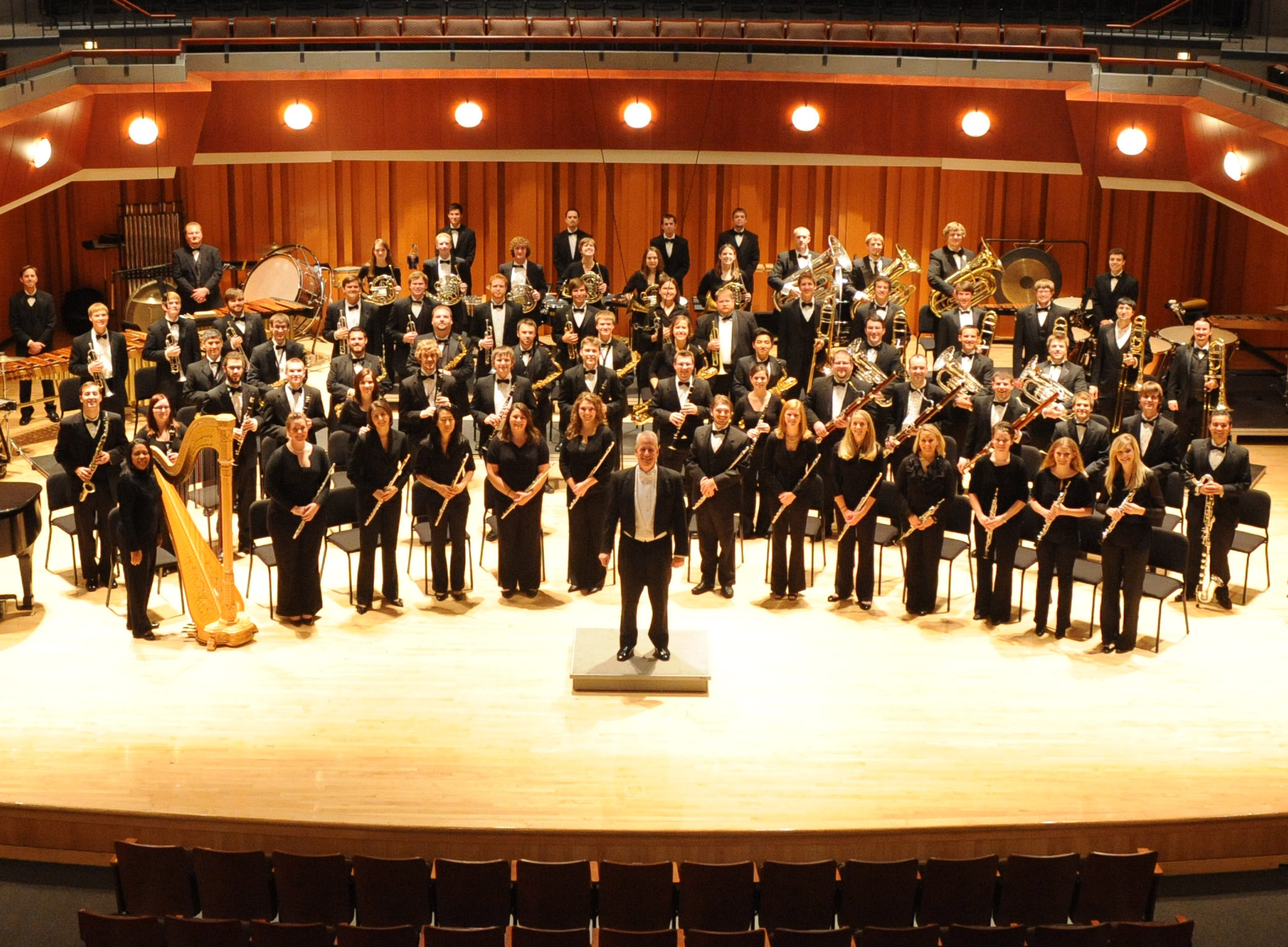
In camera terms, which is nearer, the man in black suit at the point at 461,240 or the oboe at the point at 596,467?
the oboe at the point at 596,467

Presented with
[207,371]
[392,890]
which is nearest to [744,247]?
[207,371]

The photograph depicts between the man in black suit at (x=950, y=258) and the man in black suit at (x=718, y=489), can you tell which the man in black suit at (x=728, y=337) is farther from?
the man in black suit at (x=950, y=258)

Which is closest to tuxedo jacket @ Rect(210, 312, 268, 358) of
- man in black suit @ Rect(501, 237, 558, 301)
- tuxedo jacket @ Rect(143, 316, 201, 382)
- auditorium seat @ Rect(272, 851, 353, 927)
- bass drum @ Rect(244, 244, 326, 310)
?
tuxedo jacket @ Rect(143, 316, 201, 382)

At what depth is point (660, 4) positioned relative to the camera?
45.1 feet

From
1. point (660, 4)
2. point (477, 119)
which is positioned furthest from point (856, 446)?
point (660, 4)

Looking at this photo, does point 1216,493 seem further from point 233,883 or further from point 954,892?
point 233,883

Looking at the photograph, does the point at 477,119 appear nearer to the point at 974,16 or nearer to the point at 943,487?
the point at 974,16

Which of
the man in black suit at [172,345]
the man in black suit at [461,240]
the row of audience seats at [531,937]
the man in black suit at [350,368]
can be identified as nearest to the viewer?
the row of audience seats at [531,937]

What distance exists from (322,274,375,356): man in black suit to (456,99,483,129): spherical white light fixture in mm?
2923

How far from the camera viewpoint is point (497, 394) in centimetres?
919

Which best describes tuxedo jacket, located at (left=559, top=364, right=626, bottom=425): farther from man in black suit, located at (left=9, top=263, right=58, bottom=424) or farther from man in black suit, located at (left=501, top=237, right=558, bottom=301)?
man in black suit, located at (left=9, top=263, right=58, bottom=424)

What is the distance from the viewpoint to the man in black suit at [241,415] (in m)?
8.98

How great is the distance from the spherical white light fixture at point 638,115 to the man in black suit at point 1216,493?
609 centimetres

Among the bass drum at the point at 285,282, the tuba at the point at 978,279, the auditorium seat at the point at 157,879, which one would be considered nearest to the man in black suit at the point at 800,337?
the tuba at the point at 978,279
